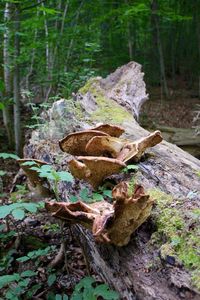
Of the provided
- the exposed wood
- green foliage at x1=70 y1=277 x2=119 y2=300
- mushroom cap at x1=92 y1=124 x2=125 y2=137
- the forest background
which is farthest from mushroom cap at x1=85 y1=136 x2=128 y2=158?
the exposed wood

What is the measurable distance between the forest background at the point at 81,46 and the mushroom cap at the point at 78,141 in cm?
114

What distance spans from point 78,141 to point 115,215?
3.46ft

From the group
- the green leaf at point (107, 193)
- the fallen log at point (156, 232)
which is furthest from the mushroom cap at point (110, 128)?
the green leaf at point (107, 193)

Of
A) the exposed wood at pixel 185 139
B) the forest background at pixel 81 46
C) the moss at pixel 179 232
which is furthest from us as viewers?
the exposed wood at pixel 185 139

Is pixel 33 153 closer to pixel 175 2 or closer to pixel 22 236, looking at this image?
pixel 22 236

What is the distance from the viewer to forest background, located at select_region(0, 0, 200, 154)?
271 inches

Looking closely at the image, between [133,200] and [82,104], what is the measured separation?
9.63 feet

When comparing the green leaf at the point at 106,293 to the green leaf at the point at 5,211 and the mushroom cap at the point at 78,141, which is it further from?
the mushroom cap at the point at 78,141

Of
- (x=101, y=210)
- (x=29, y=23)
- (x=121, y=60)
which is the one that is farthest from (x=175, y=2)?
(x=101, y=210)

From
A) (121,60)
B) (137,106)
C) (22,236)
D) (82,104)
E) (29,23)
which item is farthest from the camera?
(121,60)

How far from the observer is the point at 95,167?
8.31 feet

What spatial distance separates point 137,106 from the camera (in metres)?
5.79

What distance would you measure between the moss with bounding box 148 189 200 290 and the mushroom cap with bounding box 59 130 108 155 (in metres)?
0.76

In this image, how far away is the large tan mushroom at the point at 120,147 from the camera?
8.88ft
